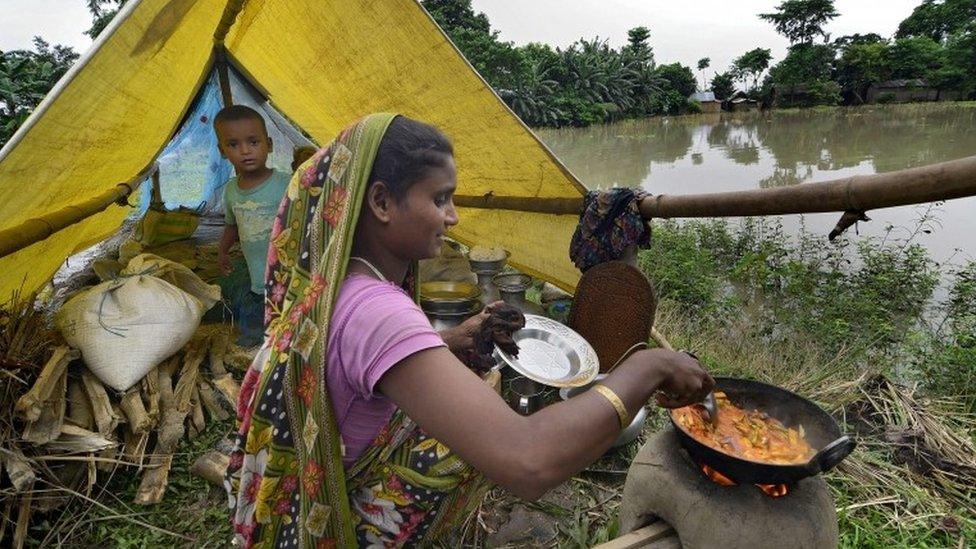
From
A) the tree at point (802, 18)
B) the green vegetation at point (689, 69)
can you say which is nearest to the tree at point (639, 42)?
the green vegetation at point (689, 69)

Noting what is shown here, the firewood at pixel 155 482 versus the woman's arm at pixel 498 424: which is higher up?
the woman's arm at pixel 498 424

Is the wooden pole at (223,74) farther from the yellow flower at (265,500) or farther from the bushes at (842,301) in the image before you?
the bushes at (842,301)

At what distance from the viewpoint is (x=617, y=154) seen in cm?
1873

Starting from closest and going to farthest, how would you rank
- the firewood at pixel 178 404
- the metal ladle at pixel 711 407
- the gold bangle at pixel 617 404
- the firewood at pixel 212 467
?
the gold bangle at pixel 617 404, the metal ladle at pixel 711 407, the firewood at pixel 212 467, the firewood at pixel 178 404

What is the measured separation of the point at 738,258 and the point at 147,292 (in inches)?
281

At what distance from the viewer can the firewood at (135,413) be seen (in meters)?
2.37

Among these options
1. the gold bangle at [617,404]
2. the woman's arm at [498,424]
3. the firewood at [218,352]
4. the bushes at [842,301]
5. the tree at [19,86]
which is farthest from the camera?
the tree at [19,86]

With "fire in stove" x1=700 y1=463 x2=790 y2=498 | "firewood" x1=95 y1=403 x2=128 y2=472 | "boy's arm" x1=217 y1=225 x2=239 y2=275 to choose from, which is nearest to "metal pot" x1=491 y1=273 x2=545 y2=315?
"fire in stove" x1=700 y1=463 x2=790 y2=498

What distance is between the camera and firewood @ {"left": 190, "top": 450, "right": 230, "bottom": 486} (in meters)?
2.30

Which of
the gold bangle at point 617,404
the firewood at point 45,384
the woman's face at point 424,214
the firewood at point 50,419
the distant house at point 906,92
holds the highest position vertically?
the woman's face at point 424,214

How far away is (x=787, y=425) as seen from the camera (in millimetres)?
1722

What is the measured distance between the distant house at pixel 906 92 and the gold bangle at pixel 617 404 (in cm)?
3967

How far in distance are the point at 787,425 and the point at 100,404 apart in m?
2.97

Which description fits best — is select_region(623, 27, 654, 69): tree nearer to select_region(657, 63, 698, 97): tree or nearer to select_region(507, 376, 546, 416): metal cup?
select_region(657, 63, 698, 97): tree
